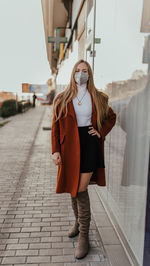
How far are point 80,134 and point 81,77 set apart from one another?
549 mm

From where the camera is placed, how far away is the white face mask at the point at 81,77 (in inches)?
101

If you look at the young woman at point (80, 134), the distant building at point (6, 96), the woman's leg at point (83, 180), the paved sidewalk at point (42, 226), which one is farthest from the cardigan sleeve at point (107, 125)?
the distant building at point (6, 96)

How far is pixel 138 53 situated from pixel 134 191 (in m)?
1.27

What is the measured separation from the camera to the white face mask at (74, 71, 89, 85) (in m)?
2.57

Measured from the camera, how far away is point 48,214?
3.64 meters

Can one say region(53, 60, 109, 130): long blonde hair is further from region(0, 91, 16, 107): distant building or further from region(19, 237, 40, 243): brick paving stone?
region(0, 91, 16, 107): distant building

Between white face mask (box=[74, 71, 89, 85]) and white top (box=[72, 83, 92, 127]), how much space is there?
0.22 feet

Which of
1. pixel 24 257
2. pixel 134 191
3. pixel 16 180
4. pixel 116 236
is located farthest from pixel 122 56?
pixel 16 180

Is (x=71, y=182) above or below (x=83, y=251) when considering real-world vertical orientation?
above

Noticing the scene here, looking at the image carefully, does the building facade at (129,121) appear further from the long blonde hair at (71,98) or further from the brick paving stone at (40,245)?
the brick paving stone at (40,245)

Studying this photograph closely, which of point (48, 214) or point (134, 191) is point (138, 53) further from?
point (48, 214)

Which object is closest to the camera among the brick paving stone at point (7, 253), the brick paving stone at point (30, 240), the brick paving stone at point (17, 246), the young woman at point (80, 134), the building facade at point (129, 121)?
the building facade at point (129, 121)

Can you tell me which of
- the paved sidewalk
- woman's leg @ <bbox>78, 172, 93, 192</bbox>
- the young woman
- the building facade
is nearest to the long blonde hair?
the young woman

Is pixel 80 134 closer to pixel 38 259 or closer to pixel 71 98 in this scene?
pixel 71 98
